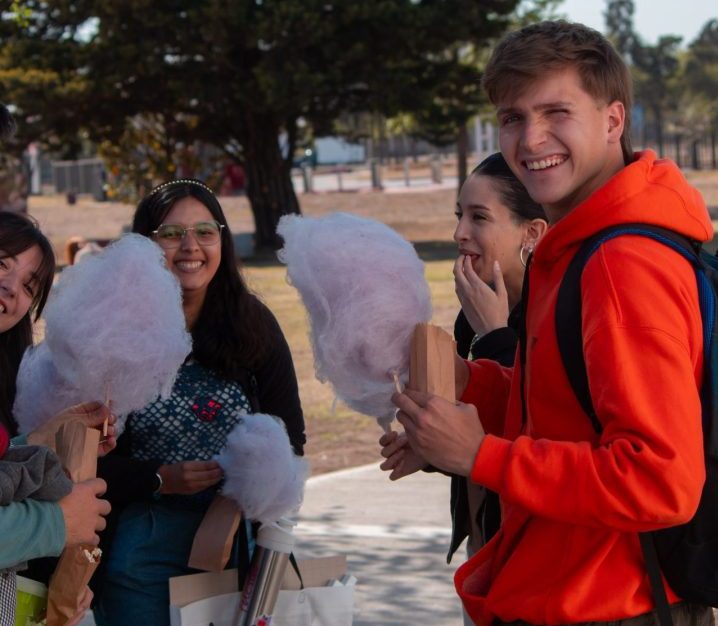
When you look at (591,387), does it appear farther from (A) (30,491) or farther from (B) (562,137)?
(A) (30,491)

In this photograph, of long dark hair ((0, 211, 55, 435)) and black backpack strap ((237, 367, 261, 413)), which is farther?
black backpack strap ((237, 367, 261, 413))

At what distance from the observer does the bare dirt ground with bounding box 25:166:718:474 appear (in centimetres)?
891

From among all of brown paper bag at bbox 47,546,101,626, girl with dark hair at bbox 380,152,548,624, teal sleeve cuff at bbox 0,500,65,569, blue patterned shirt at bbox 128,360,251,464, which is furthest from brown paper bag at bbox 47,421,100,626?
girl with dark hair at bbox 380,152,548,624

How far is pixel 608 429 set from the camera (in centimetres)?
203

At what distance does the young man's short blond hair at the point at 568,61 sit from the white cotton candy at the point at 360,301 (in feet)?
1.67

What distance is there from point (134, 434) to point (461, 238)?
107 centimetres

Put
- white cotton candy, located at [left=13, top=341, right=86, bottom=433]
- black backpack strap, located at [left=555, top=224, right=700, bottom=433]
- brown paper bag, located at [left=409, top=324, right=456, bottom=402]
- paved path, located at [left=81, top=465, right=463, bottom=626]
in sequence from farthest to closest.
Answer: paved path, located at [left=81, top=465, right=463, bottom=626], white cotton candy, located at [left=13, top=341, right=86, bottom=433], brown paper bag, located at [left=409, top=324, right=456, bottom=402], black backpack strap, located at [left=555, top=224, right=700, bottom=433]

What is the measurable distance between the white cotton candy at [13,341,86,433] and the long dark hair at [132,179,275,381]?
1.53ft

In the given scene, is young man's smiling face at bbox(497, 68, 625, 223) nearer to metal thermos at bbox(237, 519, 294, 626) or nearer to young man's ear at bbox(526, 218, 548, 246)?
young man's ear at bbox(526, 218, 548, 246)

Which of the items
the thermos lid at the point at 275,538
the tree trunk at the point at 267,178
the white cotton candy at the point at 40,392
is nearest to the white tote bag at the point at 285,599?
the thermos lid at the point at 275,538

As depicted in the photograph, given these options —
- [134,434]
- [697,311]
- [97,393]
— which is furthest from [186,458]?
[697,311]

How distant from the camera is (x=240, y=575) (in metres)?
3.34

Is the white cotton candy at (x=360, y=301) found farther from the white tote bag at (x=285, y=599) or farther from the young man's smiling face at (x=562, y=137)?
the white tote bag at (x=285, y=599)

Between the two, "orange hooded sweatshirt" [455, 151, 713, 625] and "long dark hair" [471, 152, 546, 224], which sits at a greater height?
"long dark hair" [471, 152, 546, 224]
